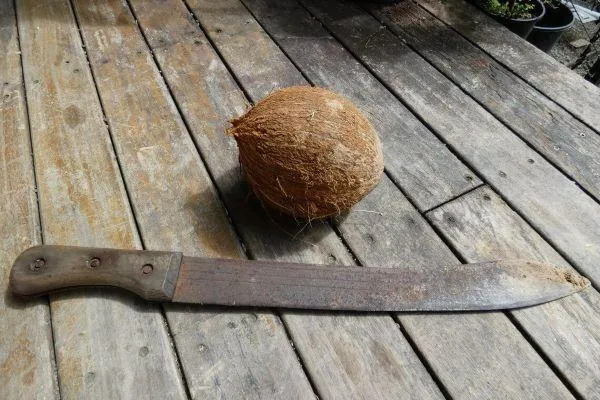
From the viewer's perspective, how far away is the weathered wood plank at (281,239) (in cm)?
101

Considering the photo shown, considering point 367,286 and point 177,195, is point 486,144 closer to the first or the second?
point 367,286

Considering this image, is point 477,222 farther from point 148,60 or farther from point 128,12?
point 128,12

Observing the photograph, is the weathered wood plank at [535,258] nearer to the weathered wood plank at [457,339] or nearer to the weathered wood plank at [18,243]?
the weathered wood plank at [457,339]

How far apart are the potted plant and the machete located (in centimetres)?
136

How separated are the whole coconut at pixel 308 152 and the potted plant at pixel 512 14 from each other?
1322 mm

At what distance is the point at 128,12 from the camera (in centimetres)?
192

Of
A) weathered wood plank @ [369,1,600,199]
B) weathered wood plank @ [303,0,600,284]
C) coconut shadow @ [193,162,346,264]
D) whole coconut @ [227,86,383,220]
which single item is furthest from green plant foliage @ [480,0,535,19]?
coconut shadow @ [193,162,346,264]

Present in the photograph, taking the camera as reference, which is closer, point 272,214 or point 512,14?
point 272,214

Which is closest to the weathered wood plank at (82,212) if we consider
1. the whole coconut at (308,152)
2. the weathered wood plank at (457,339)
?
the whole coconut at (308,152)

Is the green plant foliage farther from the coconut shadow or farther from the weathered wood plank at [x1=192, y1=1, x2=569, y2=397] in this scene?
the coconut shadow

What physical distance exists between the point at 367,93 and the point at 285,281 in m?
0.86

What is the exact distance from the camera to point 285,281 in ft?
3.63

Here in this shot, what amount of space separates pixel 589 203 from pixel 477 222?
364mm

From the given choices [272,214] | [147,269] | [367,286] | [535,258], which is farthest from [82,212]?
[535,258]
